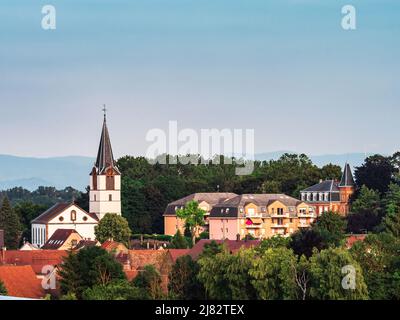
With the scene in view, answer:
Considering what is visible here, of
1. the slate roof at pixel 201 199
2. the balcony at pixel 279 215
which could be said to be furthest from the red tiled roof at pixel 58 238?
the balcony at pixel 279 215

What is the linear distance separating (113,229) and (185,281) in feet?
100.0

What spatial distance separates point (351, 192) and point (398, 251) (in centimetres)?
3719

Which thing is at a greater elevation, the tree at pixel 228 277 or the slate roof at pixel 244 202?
the slate roof at pixel 244 202

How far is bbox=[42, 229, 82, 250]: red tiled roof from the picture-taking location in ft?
200

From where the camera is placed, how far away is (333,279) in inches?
1000

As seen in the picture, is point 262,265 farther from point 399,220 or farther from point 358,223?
point 358,223

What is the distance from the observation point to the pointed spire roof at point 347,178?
67.1 metres

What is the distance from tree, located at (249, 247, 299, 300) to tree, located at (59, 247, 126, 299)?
3468 mm

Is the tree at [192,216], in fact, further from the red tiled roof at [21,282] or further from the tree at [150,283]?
the tree at [150,283]

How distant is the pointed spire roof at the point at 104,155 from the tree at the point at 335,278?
142 feet

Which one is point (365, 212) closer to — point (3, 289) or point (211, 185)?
point (211, 185)

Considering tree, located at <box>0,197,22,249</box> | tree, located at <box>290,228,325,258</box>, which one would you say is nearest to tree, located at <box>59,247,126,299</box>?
tree, located at <box>290,228,325,258</box>

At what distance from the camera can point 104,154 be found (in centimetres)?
7006
